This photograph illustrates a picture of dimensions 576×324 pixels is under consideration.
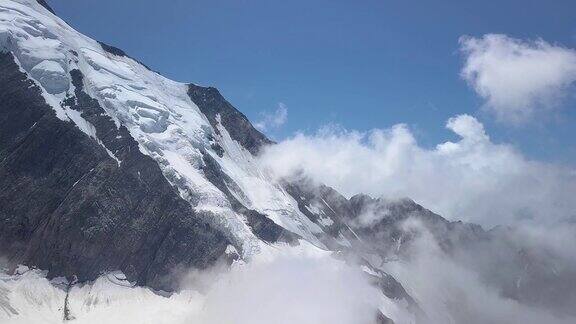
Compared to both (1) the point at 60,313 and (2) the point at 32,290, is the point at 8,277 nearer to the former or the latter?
(2) the point at 32,290

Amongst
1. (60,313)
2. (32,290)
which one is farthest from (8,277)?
(60,313)

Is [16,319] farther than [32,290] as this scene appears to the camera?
No

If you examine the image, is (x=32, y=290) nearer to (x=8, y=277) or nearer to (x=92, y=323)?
(x=8, y=277)

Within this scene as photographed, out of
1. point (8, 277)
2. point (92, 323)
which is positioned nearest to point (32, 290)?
point (8, 277)

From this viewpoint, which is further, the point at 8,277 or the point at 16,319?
the point at 8,277

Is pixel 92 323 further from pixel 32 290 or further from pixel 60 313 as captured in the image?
pixel 32 290

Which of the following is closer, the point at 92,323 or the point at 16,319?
the point at 16,319
